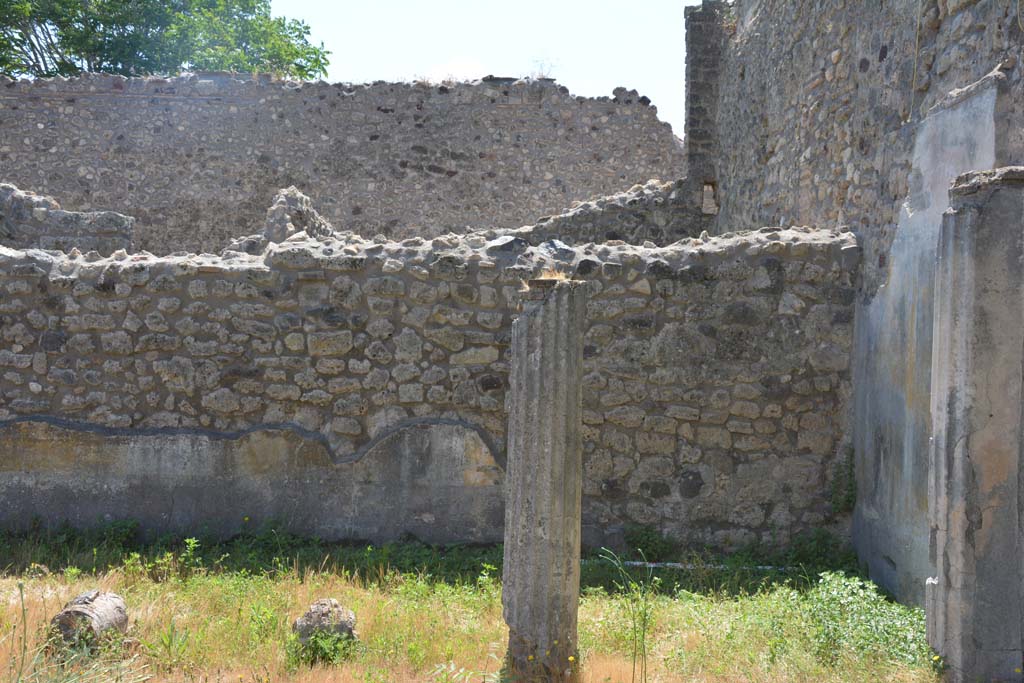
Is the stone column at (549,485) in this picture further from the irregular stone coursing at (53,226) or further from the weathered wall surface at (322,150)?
the weathered wall surface at (322,150)

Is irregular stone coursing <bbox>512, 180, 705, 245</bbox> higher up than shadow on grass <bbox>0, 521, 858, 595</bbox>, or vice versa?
irregular stone coursing <bbox>512, 180, 705, 245</bbox>

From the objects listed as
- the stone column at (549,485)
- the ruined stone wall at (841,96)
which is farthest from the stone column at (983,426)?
the stone column at (549,485)

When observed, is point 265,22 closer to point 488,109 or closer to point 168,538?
point 488,109

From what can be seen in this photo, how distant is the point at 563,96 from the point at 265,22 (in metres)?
18.8

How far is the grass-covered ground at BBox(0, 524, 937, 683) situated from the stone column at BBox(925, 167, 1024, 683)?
34cm

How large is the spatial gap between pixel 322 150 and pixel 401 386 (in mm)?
8589

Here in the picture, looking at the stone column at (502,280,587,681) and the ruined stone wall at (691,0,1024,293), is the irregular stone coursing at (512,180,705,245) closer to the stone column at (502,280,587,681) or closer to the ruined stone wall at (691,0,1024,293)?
the ruined stone wall at (691,0,1024,293)

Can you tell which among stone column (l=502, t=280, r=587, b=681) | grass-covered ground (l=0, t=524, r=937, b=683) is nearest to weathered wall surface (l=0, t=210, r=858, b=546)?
grass-covered ground (l=0, t=524, r=937, b=683)

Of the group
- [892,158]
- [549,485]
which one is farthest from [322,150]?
[549,485]

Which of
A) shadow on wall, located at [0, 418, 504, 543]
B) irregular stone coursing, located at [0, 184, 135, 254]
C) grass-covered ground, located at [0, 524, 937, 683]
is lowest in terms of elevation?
grass-covered ground, located at [0, 524, 937, 683]

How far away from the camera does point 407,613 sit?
5.46m

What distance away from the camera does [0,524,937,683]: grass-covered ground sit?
468 centimetres

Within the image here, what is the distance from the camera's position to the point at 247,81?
579 inches

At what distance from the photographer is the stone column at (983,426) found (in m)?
4.17
